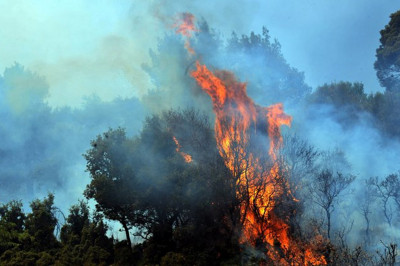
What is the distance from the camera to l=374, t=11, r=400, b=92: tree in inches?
1545

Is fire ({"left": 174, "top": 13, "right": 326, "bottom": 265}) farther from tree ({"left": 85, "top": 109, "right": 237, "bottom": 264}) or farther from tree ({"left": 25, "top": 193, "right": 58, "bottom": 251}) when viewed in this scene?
tree ({"left": 25, "top": 193, "right": 58, "bottom": 251})

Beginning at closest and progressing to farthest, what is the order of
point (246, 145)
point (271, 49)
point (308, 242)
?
1. point (308, 242)
2. point (246, 145)
3. point (271, 49)

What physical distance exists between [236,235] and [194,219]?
310cm

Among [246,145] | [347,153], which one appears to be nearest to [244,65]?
[347,153]

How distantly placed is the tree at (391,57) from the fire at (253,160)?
2316 cm

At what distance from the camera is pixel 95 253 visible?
2359 cm

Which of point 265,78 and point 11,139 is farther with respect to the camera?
point 11,139

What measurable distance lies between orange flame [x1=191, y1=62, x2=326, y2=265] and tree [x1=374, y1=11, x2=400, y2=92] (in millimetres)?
23501

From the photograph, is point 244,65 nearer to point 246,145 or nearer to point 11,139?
point 246,145

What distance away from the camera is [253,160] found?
2322 cm

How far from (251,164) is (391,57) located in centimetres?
2952

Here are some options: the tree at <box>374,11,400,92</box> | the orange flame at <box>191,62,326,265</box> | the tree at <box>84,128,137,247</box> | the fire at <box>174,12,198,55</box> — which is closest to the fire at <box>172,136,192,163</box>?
the orange flame at <box>191,62,326,265</box>

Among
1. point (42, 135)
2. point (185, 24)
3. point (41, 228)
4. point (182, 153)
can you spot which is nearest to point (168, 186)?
point (182, 153)

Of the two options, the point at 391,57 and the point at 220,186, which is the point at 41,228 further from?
the point at 391,57
